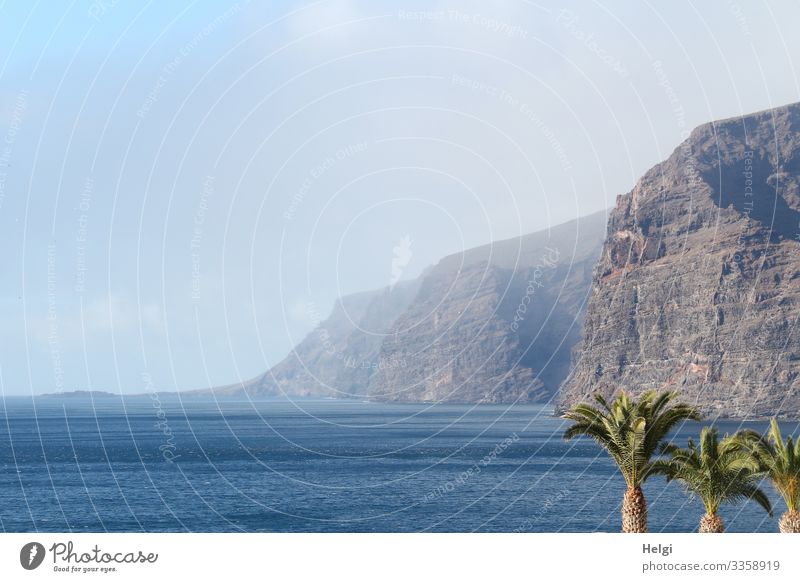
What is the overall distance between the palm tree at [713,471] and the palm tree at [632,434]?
1179mm

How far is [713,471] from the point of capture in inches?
1373

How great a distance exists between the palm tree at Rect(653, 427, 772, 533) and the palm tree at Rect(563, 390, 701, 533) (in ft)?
3.87

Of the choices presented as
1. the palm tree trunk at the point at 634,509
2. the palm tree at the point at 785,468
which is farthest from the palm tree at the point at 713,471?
the palm tree trunk at the point at 634,509

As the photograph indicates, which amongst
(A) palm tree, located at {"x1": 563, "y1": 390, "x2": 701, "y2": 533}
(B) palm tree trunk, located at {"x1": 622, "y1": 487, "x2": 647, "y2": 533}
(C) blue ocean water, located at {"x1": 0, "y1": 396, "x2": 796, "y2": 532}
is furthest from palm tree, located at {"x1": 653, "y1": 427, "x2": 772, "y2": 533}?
(C) blue ocean water, located at {"x1": 0, "y1": 396, "x2": 796, "y2": 532}

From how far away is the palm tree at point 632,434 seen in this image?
33406mm

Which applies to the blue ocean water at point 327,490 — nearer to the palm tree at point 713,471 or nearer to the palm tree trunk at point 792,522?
the palm tree at point 713,471

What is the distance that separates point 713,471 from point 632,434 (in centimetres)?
396

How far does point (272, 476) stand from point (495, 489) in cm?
2803

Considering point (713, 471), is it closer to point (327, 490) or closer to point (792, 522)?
point (792, 522)

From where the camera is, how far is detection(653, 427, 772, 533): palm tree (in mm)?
34844
